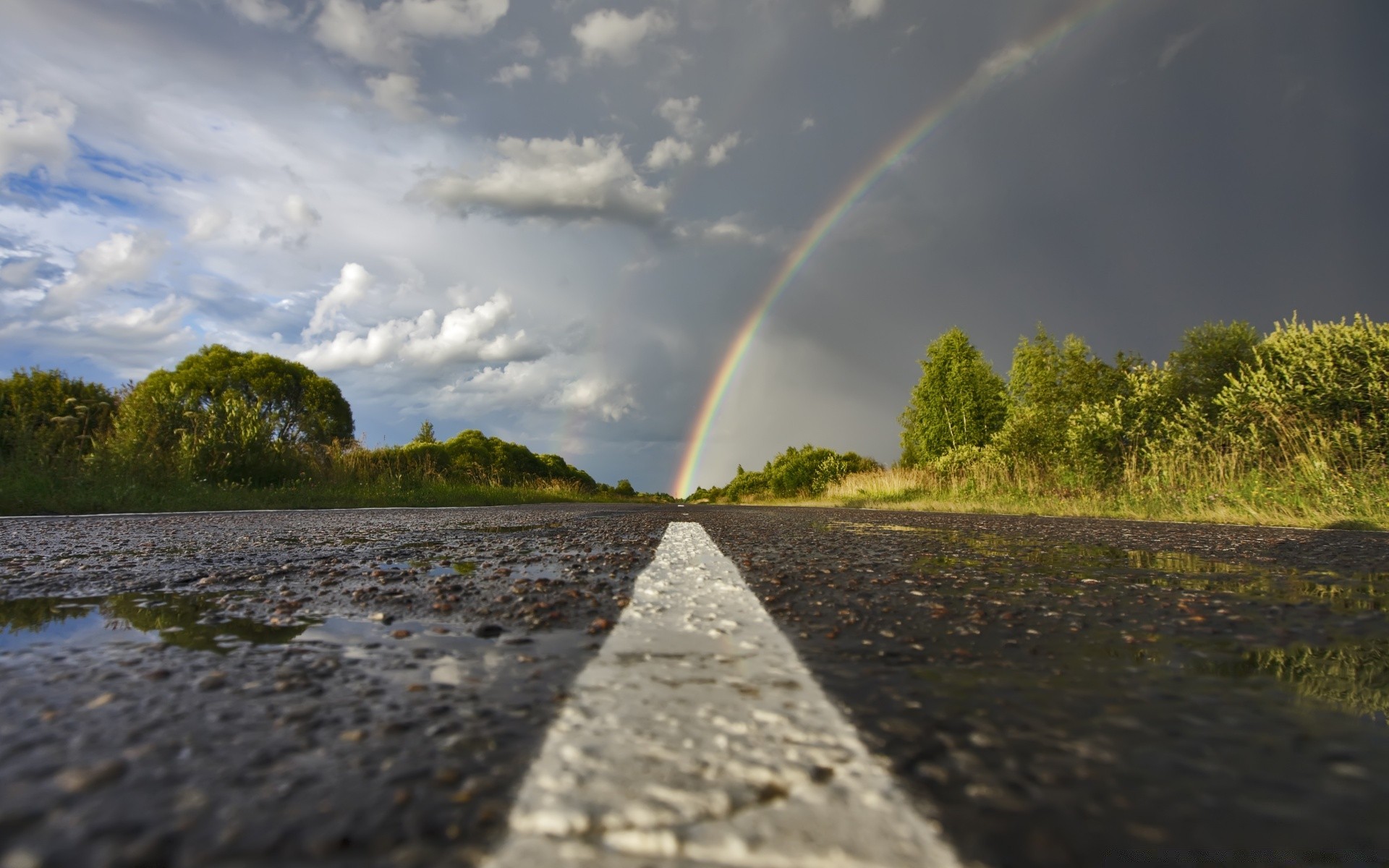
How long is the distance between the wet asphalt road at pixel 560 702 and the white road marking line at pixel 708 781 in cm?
6

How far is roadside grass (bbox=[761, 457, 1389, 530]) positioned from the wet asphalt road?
6377mm

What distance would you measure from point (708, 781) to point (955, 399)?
44.5 m

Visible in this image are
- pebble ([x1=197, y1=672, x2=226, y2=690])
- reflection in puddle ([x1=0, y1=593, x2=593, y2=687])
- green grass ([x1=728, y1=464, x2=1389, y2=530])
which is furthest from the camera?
green grass ([x1=728, y1=464, x2=1389, y2=530])

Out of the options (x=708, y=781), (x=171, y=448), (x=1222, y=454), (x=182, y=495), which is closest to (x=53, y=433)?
(x=171, y=448)

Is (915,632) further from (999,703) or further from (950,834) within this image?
(950,834)

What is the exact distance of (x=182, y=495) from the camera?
32.6 ft

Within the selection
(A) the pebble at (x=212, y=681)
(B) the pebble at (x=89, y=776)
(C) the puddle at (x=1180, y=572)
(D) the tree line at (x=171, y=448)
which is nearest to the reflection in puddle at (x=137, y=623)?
(A) the pebble at (x=212, y=681)

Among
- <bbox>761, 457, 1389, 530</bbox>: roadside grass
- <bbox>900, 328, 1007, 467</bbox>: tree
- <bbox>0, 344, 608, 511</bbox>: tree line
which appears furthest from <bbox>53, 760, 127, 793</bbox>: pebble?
<bbox>900, 328, 1007, 467</bbox>: tree

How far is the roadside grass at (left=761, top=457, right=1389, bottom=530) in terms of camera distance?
27.5 ft

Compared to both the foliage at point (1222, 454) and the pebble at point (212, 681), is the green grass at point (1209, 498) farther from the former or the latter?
the pebble at point (212, 681)

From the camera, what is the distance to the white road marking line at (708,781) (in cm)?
81

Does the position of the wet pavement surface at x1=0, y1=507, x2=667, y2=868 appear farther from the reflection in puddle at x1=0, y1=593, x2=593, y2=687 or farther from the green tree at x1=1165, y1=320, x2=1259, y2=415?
the green tree at x1=1165, y1=320, x2=1259, y2=415

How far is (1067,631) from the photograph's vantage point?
2143 millimetres

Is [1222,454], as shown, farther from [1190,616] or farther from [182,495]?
[182,495]
